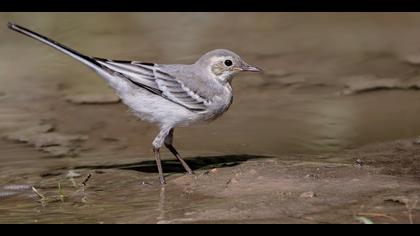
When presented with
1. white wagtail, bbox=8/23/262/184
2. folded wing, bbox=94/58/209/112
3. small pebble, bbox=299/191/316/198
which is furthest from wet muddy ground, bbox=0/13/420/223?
folded wing, bbox=94/58/209/112

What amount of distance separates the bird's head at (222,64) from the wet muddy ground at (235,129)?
2.92 ft

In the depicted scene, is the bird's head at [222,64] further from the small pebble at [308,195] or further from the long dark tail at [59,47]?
the small pebble at [308,195]

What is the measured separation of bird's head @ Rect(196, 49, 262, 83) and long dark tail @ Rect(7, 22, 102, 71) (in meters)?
1.14

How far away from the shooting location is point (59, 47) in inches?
347

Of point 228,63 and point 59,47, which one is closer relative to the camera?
point 59,47

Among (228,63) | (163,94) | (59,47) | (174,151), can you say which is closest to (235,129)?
(228,63)

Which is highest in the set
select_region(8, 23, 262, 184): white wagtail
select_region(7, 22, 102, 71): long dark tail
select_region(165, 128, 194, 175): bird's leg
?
select_region(7, 22, 102, 71): long dark tail

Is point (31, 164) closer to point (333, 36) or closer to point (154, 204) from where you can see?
point (154, 204)

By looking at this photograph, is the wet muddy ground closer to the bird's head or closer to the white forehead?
the bird's head

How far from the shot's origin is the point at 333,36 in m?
15.2

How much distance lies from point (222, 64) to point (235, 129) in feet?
5.14

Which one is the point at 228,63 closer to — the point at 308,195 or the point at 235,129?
the point at 235,129

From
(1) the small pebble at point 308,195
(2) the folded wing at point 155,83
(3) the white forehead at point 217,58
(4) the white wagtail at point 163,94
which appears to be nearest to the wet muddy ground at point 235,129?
(1) the small pebble at point 308,195

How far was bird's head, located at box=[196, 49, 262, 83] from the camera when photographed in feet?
31.5
